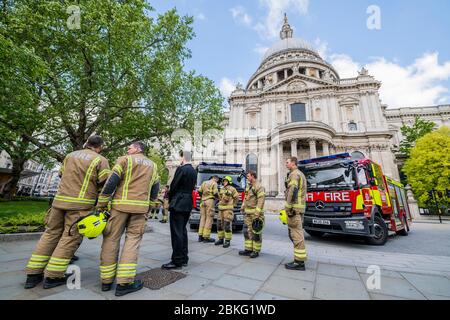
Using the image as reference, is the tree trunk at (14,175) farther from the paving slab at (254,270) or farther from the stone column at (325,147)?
the stone column at (325,147)

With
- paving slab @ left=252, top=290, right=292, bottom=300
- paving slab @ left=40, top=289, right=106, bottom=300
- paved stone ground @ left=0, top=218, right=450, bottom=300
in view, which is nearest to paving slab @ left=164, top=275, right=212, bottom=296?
paved stone ground @ left=0, top=218, right=450, bottom=300

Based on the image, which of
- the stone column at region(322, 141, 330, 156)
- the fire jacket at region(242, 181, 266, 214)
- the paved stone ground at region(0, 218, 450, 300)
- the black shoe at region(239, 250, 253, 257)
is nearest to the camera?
the paved stone ground at region(0, 218, 450, 300)

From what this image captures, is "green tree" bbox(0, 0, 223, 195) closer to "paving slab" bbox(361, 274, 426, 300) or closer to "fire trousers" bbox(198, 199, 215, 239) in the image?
"fire trousers" bbox(198, 199, 215, 239)

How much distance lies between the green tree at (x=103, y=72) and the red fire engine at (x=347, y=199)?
8784 mm

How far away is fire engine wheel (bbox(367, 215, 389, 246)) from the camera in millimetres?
6719

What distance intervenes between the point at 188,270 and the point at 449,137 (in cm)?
3482

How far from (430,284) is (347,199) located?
10.5 feet

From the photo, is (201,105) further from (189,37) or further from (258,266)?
(258,266)

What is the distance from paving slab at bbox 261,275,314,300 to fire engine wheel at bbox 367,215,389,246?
17.3ft

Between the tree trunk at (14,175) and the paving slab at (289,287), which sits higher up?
the tree trunk at (14,175)

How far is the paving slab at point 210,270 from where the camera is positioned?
329 centimetres

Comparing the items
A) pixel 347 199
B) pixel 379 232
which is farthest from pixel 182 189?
pixel 379 232

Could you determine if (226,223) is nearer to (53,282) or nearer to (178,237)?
(178,237)

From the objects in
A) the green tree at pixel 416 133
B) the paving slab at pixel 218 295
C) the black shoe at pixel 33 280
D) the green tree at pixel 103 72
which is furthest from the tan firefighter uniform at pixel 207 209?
the green tree at pixel 416 133
